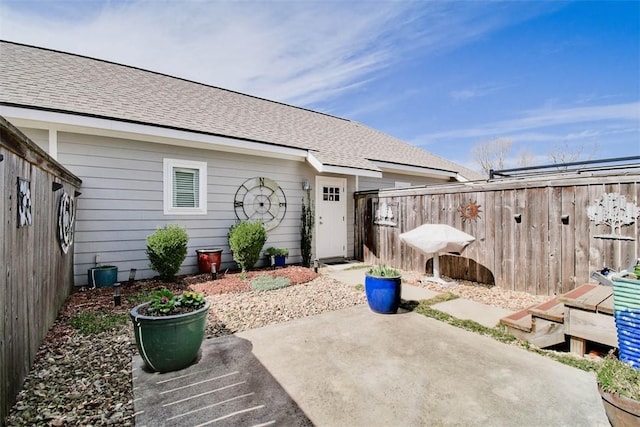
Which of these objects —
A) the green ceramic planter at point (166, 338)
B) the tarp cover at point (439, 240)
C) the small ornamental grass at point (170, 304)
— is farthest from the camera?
the tarp cover at point (439, 240)

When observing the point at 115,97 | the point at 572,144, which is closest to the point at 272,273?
the point at 115,97

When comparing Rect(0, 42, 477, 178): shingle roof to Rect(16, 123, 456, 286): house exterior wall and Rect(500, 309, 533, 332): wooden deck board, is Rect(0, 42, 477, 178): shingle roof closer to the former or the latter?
Rect(16, 123, 456, 286): house exterior wall

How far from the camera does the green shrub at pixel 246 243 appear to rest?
640 centimetres

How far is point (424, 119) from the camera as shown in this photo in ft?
64.8

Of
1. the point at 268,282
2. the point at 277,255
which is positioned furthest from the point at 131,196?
Answer: the point at 277,255

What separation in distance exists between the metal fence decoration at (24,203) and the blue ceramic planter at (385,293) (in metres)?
3.76

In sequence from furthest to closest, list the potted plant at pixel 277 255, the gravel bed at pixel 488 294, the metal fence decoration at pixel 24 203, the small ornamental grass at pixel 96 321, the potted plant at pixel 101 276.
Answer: the potted plant at pixel 277 255
the potted plant at pixel 101 276
the gravel bed at pixel 488 294
the small ornamental grass at pixel 96 321
the metal fence decoration at pixel 24 203

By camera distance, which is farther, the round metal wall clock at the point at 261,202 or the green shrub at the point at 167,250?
the round metal wall clock at the point at 261,202

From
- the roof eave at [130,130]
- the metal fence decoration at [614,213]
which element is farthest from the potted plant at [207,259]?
the metal fence decoration at [614,213]

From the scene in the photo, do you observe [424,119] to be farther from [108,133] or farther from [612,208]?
[108,133]

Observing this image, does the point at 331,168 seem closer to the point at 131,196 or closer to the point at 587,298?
the point at 131,196

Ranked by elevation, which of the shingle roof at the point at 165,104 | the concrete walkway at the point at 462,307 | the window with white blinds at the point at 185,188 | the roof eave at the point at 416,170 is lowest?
the concrete walkway at the point at 462,307

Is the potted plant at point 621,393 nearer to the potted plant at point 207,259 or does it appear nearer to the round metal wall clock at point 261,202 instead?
the potted plant at point 207,259

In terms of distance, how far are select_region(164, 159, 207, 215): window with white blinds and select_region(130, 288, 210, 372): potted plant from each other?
394cm
